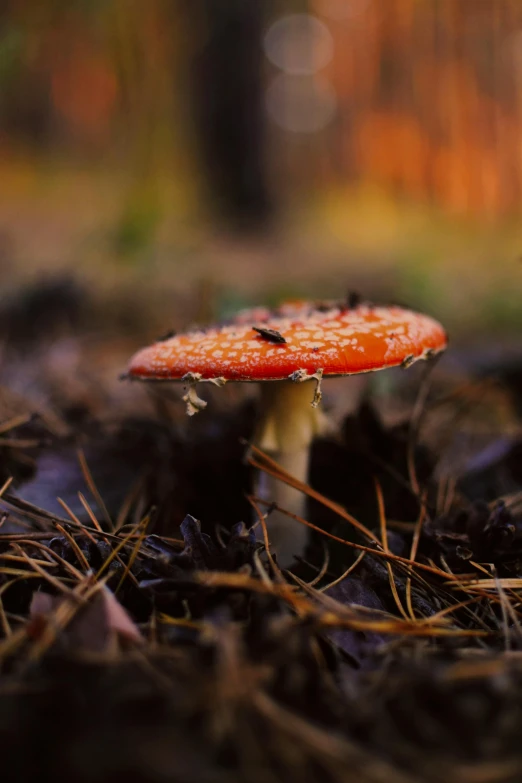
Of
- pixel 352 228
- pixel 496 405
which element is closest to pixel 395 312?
pixel 496 405

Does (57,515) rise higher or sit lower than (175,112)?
lower

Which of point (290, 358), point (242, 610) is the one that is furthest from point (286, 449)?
point (242, 610)

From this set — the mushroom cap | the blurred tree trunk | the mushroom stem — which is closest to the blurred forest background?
the blurred tree trunk

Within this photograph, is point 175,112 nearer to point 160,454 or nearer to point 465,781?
point 160,454

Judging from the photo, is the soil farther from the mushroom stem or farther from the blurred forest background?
the blurred forest background

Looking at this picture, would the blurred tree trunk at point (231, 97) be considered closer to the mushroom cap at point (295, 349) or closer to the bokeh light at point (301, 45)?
the bokeh light at point (301, 45)

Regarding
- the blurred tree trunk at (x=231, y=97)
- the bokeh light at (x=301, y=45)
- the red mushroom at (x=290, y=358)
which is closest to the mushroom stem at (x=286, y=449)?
the red mushroom at (x=290, y=358)
